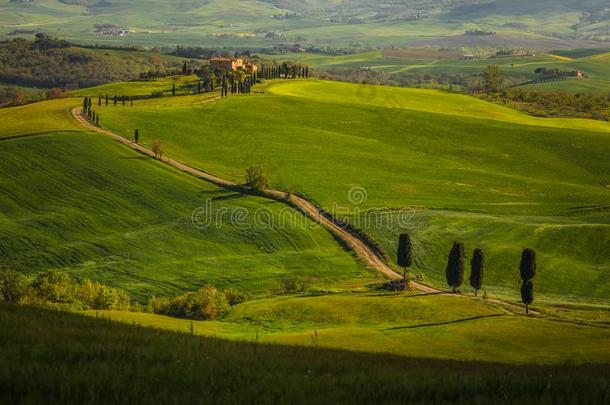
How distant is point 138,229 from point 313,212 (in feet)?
83.4

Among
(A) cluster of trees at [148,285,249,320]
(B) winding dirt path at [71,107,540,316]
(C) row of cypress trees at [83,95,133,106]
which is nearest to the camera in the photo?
(A) cluster of trees at [148,285,249,320]

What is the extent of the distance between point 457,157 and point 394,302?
3451 inches

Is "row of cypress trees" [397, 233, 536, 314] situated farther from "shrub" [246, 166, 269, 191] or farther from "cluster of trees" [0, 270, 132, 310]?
"shrub" [246, 166, 269, 191]

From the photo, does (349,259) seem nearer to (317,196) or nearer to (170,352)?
(317,196)

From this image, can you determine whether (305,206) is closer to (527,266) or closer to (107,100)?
(527,266)

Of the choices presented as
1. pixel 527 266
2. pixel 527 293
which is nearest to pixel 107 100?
pixel 527 266

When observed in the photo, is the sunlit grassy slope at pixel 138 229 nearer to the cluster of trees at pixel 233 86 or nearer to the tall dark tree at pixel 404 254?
the tall dark tree at pixel 404 254

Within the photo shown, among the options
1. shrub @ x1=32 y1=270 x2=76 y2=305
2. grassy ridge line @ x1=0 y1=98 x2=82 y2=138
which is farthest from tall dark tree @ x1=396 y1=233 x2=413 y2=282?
grassy ridge line @ x1=0 y1=98 x2=82 y2=138

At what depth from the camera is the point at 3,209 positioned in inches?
3733

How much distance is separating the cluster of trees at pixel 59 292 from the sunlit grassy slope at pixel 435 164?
3663 cm

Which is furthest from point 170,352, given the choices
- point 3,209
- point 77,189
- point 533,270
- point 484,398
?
point 77,189

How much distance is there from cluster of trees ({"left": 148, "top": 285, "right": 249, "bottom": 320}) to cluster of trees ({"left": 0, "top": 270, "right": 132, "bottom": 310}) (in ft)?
9.77

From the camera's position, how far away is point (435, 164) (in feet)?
462

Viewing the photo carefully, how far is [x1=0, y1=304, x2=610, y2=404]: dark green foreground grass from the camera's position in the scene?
1370cm
